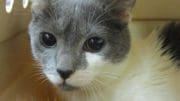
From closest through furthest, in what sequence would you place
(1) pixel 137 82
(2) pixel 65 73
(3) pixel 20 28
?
(2) pixel 65 73 < (1) pixel 137 82 < (3) pixel 20 28

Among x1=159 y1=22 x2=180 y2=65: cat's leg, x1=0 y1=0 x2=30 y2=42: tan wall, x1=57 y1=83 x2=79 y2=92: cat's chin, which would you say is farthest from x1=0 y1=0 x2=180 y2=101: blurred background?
x1=57 y1=83 x2=79 y2=92: cat's chin

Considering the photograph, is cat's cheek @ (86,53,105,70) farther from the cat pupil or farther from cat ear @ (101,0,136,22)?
cat ear @ (101,0,136,22)

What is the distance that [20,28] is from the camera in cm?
124

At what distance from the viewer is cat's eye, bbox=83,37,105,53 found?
887 mm

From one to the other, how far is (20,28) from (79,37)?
1.35ft

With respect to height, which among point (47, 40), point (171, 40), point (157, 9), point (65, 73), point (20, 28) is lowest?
point (65, 73)

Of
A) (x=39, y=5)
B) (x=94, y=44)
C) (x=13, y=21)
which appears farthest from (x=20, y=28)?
(x=94, y=44)

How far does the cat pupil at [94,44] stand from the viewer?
34.9 inches

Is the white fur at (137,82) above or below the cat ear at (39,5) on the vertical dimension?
below

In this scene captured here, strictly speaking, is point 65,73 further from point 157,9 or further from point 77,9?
point 157,9

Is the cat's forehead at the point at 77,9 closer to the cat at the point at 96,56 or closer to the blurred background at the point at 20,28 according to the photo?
the cat at the point at 96,56

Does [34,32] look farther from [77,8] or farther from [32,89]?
[32,89]

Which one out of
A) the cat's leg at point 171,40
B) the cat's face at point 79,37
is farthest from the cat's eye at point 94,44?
the cat's leg at point 171,40

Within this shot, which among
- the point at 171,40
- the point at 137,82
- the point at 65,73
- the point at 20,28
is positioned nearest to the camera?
the point at 65,73
